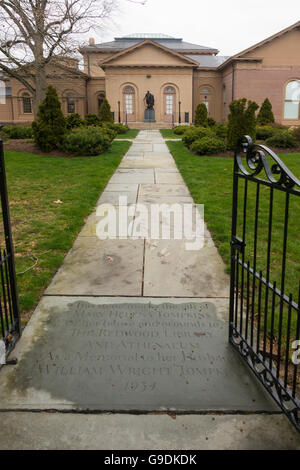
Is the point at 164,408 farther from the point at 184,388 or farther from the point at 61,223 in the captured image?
the point at 61,223

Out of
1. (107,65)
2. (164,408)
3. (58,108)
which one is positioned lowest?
(164,408)

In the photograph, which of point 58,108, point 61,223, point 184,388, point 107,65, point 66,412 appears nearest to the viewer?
point 66,412

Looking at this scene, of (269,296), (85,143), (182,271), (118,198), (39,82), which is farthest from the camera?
(39,82)

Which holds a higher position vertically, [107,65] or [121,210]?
[107,65]

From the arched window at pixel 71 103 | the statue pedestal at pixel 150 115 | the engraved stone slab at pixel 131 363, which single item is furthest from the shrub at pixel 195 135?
the arched window at pixel 71 103

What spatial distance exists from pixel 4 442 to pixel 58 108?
1571 centimetres

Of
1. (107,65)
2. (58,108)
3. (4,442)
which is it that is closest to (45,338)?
(4,442)

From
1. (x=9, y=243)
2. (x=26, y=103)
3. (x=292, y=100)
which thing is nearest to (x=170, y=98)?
(x=292, y=100)

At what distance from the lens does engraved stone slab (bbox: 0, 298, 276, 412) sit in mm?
2902

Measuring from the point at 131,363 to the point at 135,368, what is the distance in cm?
7

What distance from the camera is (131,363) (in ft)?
11.0

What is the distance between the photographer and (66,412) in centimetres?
278

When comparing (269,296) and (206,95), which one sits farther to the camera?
(206,95)

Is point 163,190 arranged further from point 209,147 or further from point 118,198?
point 209,147
